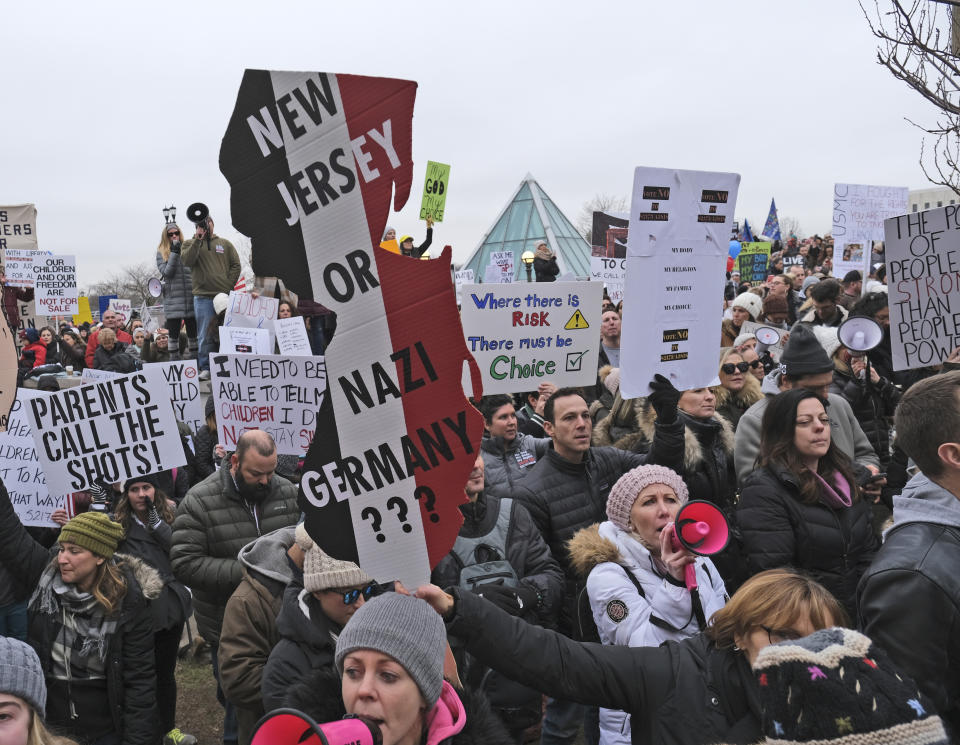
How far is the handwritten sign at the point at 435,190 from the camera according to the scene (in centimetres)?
1227

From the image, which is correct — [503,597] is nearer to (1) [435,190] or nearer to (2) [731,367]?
(2) [731,367]

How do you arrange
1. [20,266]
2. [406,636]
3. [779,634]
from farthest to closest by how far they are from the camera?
[20,266], [779,634], [406,636]

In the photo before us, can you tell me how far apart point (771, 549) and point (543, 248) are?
1056cm

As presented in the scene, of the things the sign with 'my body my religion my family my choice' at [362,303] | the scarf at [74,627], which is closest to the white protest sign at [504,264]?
the scarf at [74,627]

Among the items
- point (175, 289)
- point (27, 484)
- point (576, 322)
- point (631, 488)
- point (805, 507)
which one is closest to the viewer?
point (631, 488)

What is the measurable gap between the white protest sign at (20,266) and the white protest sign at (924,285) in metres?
13.5

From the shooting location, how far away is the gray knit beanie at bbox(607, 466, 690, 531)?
3562 mm

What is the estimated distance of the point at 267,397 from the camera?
6.04 meters

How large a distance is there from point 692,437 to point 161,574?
120 inches

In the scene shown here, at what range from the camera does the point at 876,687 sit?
1352 mm

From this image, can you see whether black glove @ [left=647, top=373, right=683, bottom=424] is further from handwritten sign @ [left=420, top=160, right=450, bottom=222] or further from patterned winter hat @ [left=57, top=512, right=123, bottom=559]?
handwritten sign @ [left=420, top=160, right=450, bottom=222]

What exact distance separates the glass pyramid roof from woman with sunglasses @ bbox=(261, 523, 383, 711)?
15.7 m

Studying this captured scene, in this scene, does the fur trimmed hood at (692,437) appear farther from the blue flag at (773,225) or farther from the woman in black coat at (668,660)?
the blue flag at (773,225)

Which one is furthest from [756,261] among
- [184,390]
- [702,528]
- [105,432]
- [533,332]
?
[702,528]
